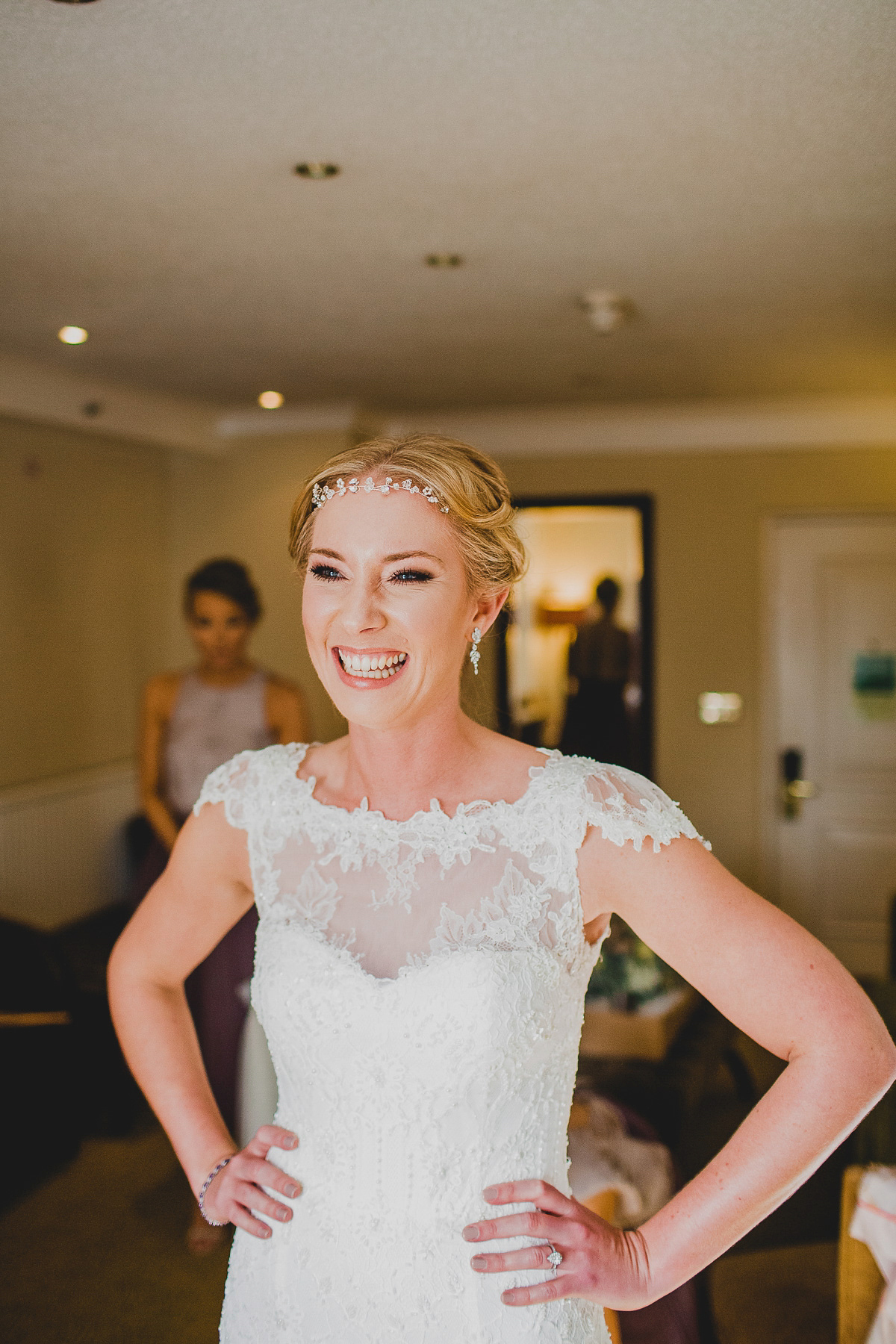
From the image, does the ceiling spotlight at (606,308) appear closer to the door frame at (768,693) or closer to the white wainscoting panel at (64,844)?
the door frame at (768,693)

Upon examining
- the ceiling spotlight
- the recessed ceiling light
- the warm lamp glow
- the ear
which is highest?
the warm lamp glow

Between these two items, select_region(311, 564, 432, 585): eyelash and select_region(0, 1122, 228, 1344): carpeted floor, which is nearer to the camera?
select_region(311, 564, 432, 585): eyelash

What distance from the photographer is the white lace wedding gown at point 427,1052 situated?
1182mm

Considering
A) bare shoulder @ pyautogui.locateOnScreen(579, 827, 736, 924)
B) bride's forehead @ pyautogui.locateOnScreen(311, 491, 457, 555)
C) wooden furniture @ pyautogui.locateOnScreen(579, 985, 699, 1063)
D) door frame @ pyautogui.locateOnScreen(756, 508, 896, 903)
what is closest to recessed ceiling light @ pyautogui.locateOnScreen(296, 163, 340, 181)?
bride's forehead @ pyautogui.locateOnScreen(311, 491, 457, 555)

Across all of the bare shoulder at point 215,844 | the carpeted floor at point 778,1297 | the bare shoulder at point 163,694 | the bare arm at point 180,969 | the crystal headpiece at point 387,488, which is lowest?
the carpeted floor at point 778,1297

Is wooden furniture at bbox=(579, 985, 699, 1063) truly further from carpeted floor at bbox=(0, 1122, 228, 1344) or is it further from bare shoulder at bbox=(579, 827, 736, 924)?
bare shoulder at bbox=(579, 827, 736, 924)

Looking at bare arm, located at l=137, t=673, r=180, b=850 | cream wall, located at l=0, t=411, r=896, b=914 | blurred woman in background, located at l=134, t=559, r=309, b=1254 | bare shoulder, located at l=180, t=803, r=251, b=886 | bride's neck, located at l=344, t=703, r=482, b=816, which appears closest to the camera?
bride's neck, located at l=344, t=703, r=482, b=816

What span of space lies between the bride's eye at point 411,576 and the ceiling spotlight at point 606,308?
2144 mm

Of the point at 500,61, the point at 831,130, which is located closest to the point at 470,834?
the point at 500,61

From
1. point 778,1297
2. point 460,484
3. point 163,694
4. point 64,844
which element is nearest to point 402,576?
point 460,484

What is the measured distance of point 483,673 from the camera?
5.29ft

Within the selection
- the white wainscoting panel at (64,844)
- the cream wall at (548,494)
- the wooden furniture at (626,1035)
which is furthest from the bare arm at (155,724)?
the wooden furniture at (626,1035)

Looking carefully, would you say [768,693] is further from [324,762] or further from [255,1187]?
[255,1187]

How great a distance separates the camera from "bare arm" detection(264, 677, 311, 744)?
3.41 m
